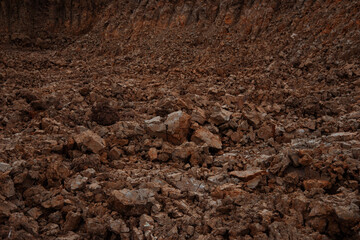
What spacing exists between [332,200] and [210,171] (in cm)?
249

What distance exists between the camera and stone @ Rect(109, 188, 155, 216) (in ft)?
14.4

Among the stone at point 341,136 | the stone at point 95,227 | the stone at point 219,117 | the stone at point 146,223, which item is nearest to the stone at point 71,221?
the stone at point 95,227

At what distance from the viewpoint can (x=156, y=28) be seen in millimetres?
15953

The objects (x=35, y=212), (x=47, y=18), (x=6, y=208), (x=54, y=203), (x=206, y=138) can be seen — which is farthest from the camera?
(x=47, y=18)

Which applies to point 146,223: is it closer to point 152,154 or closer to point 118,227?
point 118,227

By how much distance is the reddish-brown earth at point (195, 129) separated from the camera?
13.5ft

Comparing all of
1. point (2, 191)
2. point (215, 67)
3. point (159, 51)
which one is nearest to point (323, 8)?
point (215, 67)

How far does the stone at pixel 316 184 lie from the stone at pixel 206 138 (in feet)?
8.34

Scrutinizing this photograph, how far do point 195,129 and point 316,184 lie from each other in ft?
11.3

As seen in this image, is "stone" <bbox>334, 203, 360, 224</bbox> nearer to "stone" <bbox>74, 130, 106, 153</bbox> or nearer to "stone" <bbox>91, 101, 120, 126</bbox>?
"stone" <bbox>74, 130, 106, 153</bbox>

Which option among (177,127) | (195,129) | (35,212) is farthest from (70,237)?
(195,129)

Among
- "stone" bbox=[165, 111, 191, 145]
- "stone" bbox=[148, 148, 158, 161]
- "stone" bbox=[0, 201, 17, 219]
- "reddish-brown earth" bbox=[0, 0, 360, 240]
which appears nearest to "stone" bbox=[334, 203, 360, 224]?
"reddish-brown earth" bbox=[0, 0, 360, 240]

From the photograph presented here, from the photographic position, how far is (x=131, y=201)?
14.6 feet

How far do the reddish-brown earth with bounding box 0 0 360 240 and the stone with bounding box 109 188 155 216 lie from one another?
23 mm
